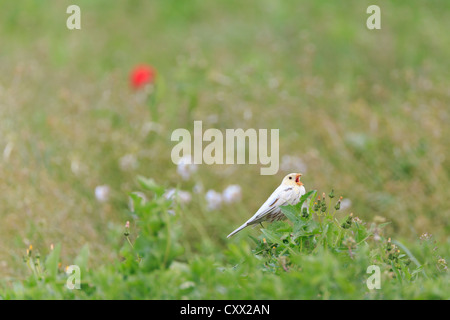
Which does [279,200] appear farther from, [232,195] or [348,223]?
[232,195]

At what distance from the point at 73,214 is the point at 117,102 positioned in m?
1.32

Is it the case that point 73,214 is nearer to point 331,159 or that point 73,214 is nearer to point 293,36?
point 331,159

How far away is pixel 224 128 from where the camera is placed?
4.52 metres

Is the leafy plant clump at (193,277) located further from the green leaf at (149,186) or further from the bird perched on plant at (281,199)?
the bird perched on plant at (281,199)

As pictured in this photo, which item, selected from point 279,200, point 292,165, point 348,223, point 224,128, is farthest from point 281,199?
point 224,128

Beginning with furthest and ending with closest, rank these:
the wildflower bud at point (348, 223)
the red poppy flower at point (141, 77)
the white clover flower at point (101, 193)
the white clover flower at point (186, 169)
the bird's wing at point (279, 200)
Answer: the red poppy flower at point (141, 77) < the white clover flower at point (186, 169) < the white clover flower at point (101, 193) < the bird's wing at point (279, 200) < the wildflower bud at point (348, 223)

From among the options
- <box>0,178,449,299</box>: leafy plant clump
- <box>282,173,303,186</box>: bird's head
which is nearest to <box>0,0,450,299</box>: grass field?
<box>0,178,449,299</box>: leafy plant clump

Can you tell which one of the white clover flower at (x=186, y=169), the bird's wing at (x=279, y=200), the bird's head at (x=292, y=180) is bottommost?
the bird's wing at (x=279, y=200)

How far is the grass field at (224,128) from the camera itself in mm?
1506

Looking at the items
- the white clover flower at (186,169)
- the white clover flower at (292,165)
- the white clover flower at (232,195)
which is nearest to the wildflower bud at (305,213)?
the white clover flower at (232,195)

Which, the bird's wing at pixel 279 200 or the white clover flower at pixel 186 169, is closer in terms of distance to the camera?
the bird's wing at pixel 279 200

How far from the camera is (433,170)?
3.80m

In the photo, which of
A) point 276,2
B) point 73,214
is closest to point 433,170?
point 73,214

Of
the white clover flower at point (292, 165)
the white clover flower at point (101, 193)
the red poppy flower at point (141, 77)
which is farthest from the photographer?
the red poppy flower at point (141, 77)
